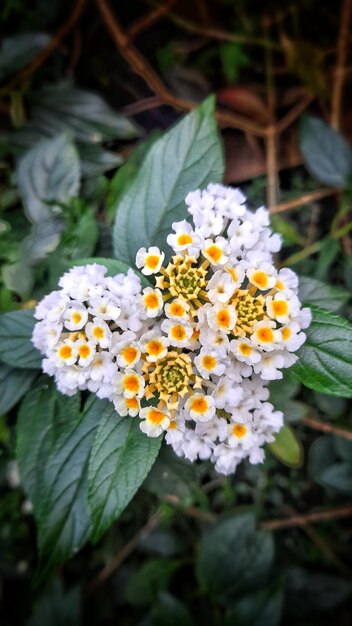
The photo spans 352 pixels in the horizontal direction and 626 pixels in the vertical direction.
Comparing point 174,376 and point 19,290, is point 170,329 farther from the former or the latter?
point 19,290

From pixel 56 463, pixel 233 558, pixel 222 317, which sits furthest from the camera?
pixel 233 558

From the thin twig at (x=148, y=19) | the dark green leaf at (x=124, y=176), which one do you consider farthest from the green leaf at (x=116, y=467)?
the thin twig at (x=148, y=19)

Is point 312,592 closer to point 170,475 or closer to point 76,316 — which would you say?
point 170,475

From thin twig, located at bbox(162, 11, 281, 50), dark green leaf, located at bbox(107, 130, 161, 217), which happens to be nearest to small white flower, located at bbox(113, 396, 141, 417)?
dark green leaf, located at bbox(107, 130, 161, 217)

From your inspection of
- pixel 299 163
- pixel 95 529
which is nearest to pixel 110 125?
pixel 299 163

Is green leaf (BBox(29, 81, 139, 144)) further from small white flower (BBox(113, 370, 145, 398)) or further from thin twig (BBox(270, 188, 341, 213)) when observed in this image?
small white flower (BBox(113, 370, 145, 398))

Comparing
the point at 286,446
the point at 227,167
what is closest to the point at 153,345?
the point at 286,446
